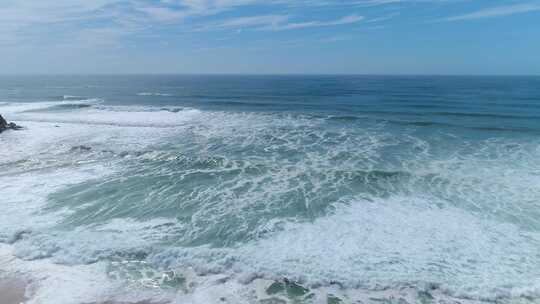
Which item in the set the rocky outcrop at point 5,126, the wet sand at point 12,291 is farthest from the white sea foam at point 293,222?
the rocky outcrop at point 5,126

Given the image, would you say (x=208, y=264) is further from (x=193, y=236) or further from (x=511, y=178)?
(x=511, y=178)

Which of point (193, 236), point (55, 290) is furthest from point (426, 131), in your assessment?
point (55, 290)

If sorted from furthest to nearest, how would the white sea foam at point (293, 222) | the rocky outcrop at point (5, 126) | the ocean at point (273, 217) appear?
the rocky outcrop at point (5, 126)
the white sea foam at point (293, 222)
the ocean at point (273, 217)

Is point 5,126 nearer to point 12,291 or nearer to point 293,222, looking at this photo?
point 12,291

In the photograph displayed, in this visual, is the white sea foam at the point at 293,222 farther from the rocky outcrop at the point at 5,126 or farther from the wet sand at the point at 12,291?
the rocky outcrop at the point at 5,126

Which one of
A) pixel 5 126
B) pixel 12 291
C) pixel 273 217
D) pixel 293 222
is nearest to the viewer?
pixel 12 291

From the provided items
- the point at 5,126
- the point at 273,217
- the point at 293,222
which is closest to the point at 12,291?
the point at 273,217

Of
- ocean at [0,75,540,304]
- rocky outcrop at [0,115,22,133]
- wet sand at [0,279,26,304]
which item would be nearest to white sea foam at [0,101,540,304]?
ocean at [0,75,540,304]
